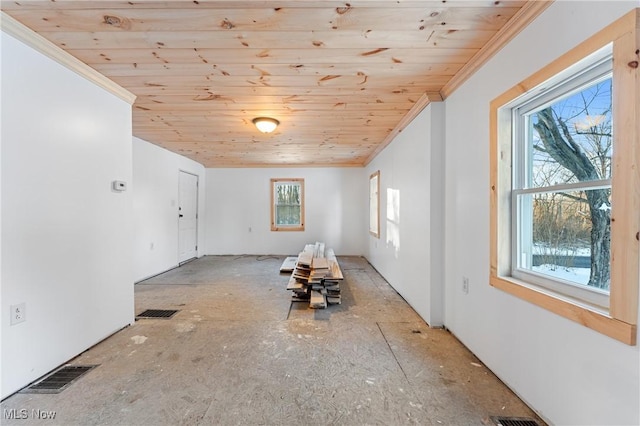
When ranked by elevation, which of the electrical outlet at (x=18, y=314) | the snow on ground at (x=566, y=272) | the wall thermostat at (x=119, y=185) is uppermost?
the wall thermostat at (x=119, y=185)

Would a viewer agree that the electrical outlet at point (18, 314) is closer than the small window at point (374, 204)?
Yes

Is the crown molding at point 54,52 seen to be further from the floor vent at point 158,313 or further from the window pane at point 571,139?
the window pane at point 571,139

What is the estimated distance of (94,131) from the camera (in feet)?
7.34

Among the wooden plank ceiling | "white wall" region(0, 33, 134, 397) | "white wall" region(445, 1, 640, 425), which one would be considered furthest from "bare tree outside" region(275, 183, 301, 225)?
"white wall" region(445, 1, 640, 425)

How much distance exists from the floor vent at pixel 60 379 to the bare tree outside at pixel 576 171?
3.18 m

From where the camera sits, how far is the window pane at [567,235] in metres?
1.24

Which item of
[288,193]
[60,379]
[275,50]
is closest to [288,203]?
[288,193]

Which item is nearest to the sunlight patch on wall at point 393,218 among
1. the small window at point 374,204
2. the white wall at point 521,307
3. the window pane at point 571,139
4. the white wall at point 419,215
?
the white wall at point 419,215

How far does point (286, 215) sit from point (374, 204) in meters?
2.36

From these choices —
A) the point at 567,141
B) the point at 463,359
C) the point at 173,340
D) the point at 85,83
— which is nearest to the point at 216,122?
the point at 85,83

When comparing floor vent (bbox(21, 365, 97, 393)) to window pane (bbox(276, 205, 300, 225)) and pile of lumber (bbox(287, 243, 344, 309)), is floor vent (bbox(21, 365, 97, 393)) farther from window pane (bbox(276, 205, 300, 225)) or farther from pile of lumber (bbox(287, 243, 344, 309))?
window pane (bbox(276, 205, 300, 225))

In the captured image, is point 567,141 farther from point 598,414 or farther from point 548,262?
point 598,414

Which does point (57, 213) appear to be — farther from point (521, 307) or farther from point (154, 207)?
point (521, 307)
